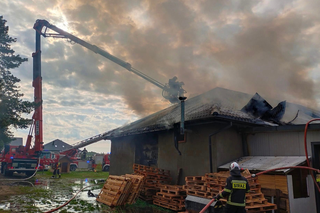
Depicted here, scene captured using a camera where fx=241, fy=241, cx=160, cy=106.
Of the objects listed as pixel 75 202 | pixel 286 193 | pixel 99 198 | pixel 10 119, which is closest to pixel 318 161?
pixel 286 193

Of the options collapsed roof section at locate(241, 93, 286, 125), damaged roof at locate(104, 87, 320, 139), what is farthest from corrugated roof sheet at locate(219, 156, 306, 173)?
collapsed roof section at locate(241, 93, 286, 125)

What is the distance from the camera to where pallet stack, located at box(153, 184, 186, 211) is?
887cm

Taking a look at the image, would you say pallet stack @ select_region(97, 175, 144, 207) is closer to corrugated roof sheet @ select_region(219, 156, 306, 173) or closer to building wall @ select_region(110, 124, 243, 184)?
building wall @ select_region(110, 124, 243, 184)

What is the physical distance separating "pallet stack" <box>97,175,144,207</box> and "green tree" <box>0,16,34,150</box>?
10789 millimetres

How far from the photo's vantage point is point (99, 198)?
10258 millimetres

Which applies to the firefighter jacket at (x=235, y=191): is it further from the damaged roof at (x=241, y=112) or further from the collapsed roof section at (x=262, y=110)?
the collapsed roof section at (x=262, y=110)

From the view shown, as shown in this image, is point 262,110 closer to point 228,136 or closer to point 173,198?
point 228,136

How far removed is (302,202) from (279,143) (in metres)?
2.23

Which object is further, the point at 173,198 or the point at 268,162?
the point at 173,198

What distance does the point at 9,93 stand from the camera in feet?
63.6

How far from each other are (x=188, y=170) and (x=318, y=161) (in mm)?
4908

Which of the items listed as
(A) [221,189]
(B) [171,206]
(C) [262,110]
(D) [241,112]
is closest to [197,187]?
(A) [221,189]

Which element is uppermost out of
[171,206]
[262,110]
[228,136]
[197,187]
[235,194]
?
[262,110]

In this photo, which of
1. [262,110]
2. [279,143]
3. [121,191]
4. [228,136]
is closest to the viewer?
[279,143]
